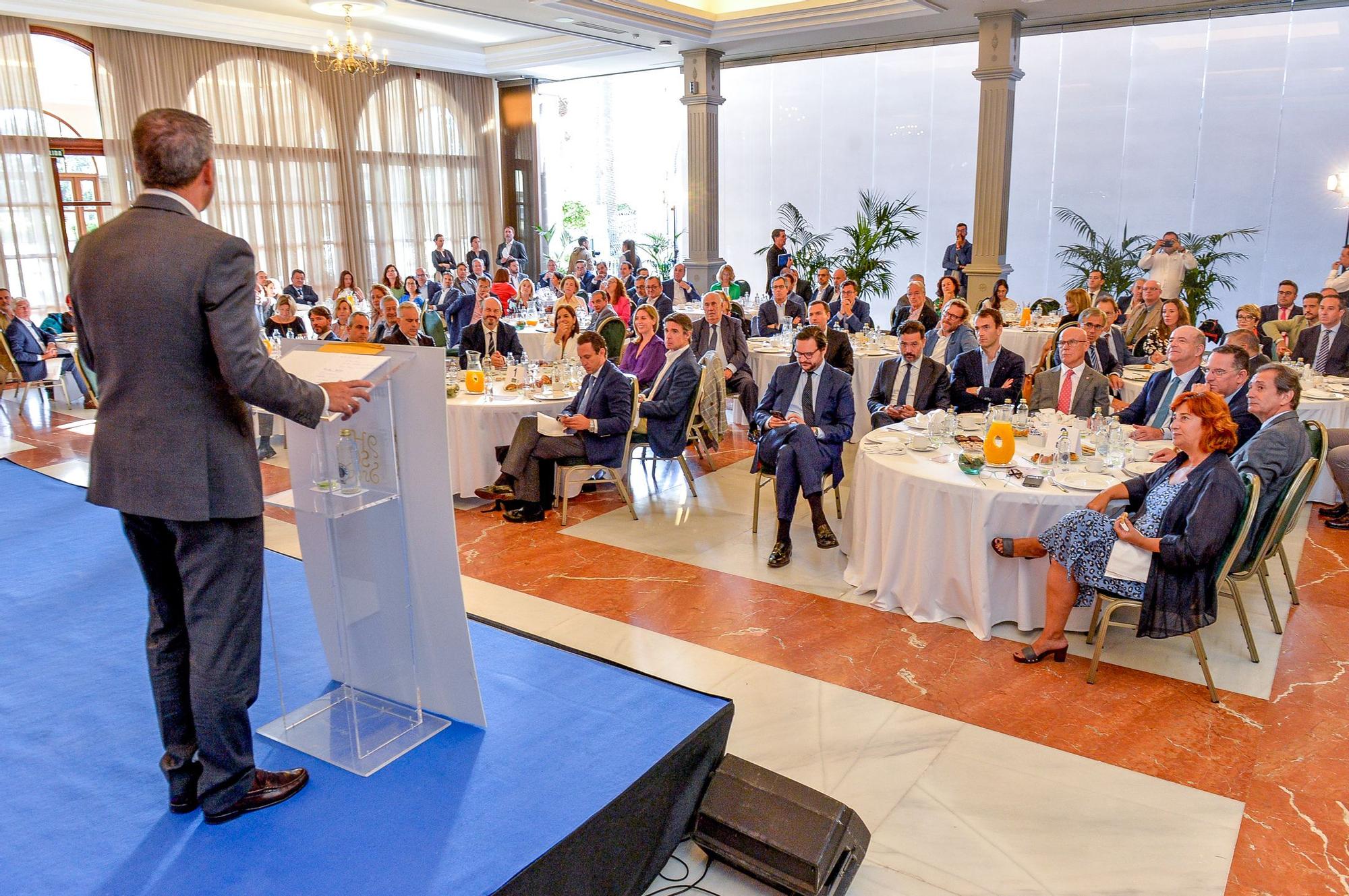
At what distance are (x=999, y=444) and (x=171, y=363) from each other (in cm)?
348

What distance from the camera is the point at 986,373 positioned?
625cm

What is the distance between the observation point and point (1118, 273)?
12.4 m

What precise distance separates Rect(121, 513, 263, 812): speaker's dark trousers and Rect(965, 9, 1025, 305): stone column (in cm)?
1146

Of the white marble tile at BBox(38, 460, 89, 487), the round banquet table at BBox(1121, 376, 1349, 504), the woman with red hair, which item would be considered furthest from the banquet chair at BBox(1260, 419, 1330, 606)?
the white marble tile at BBox(38, 460, 89, 487)

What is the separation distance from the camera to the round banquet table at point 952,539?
4141 millimetres

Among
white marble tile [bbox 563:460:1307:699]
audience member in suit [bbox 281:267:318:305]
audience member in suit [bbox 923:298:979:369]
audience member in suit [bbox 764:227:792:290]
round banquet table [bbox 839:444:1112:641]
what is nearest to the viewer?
white marble tile [bbox 563:460:1307:699]

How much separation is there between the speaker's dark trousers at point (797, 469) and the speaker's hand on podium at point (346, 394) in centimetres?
324

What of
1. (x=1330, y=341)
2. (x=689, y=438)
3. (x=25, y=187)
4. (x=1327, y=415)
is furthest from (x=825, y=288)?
(x=25, y=187)

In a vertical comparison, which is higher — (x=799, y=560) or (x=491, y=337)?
(x=491, y=337)

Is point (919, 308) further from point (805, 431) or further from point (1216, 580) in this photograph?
point (1216, 580)

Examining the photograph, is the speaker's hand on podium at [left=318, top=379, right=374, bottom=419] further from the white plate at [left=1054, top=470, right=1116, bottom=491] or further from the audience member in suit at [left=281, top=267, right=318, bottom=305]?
the audience member in suit at [left=281, top=267, right=318, bottom=305]

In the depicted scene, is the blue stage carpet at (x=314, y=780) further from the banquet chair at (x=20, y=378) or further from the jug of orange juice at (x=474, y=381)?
the banquet chair at (x=20, y=378)

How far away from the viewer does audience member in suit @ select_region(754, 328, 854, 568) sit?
207 inches

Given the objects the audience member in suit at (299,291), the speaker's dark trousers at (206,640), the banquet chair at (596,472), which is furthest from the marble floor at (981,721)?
the audience member in suit at (299,291)
